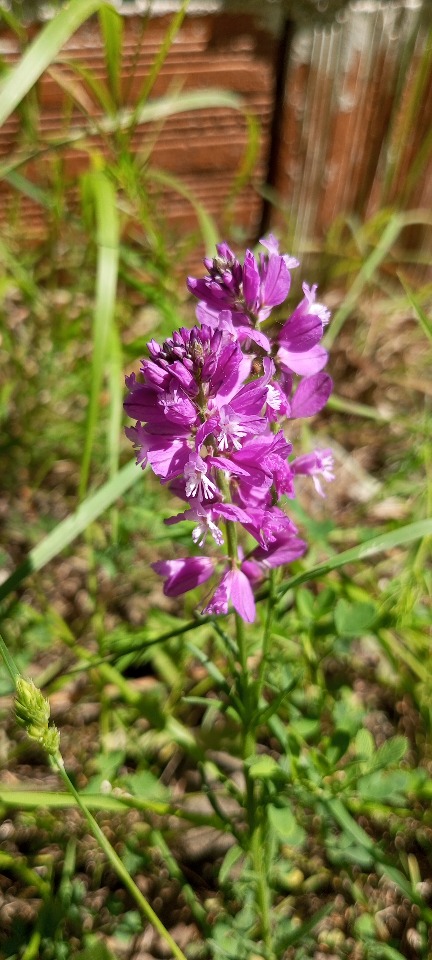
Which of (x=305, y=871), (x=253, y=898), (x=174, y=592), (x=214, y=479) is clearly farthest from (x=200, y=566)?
(x=305, y=871)

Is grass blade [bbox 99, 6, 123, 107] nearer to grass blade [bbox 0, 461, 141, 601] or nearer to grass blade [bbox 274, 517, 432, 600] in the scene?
grass blade [bbox 0, 461, 141, 601]

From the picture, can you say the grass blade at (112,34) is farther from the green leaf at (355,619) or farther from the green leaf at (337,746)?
the green leaf at (337,746)

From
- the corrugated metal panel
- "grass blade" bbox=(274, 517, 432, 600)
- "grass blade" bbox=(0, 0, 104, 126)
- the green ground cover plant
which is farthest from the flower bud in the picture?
the corrugated metal panel

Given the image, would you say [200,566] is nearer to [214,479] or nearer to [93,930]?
[214,479]

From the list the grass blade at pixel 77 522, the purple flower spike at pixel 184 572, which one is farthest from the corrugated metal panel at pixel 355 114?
the purple flower spike at pixel 184 572

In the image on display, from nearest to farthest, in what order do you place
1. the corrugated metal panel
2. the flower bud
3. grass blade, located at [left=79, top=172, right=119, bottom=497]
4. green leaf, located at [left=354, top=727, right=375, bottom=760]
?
the flower bud
green leaf, located at [left=354, top=727, right=375, bottom=760]
grass blade, located at [left=79, top=172, right=119, bottom=497]
the corrugated metal panel

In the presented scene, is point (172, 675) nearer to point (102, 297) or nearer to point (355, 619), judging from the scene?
point (355, 619)

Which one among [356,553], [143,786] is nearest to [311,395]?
[356,553]
